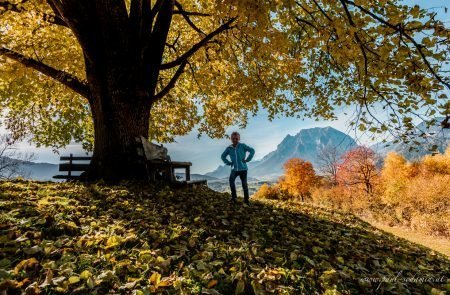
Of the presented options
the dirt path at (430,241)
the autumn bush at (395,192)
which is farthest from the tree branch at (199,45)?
the autumn bush at (395,192)

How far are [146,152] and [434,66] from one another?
718 centimetres

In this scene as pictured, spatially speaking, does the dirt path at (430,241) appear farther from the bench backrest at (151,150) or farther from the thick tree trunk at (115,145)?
the thick tree trunk at (115,145)

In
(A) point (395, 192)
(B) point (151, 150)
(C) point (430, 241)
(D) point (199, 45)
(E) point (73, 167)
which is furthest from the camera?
(A) point (395, 192)

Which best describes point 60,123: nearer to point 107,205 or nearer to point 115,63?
point 115,63

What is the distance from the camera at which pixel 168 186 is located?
331 inches

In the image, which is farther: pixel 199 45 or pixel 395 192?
pixel 395 192

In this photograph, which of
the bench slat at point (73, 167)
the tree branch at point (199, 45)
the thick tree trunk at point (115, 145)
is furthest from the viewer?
the bench slat at point (73, 167)

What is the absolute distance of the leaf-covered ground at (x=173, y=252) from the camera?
123 inches

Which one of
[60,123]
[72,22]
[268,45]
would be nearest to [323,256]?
[268,45]

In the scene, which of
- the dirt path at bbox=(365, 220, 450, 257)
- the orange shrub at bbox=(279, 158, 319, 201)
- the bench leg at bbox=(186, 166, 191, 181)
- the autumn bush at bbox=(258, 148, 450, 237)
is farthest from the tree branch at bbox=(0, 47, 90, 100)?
the orange shrub at bbox=(279, 158, 319, 201)

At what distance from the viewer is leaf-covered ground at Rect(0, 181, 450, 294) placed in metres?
3.12

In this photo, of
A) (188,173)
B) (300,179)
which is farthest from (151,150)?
(300,179)

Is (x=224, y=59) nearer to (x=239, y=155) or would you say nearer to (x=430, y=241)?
(x=239, y=155)

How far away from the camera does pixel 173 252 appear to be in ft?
13.3
